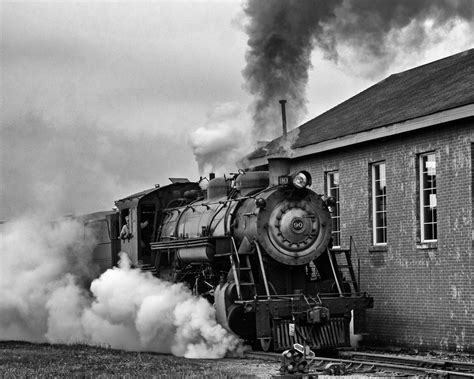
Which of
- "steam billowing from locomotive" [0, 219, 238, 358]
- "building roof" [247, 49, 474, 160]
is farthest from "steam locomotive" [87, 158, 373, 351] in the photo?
"building roof" [247, 49, 474, 160]

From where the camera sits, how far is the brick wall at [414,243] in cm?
1694

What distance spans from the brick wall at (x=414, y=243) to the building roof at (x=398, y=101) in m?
0.43

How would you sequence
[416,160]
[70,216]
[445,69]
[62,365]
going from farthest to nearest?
[70,216] → [445,69] → [416,160] → [62,365]

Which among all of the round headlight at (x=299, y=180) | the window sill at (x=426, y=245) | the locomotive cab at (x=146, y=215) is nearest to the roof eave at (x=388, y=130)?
the window sill at (x=426, y=245)

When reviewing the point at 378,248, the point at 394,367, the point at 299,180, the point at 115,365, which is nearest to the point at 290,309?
the point at 299,180

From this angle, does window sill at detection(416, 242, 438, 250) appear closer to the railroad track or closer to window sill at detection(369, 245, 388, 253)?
window sill at detection(369, 245, 388, 253)

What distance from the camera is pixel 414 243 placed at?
18.3m

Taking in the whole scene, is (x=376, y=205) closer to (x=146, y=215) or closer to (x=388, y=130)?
(x=388, y=130)

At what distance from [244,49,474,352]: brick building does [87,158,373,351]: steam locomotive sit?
1.22m

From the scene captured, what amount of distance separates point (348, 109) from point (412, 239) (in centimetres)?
620

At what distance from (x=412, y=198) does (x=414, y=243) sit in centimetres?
86

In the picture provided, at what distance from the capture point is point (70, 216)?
75.9 ft

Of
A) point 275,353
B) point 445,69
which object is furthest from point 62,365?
point 445,69

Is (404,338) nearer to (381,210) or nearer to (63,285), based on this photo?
(381,210)
